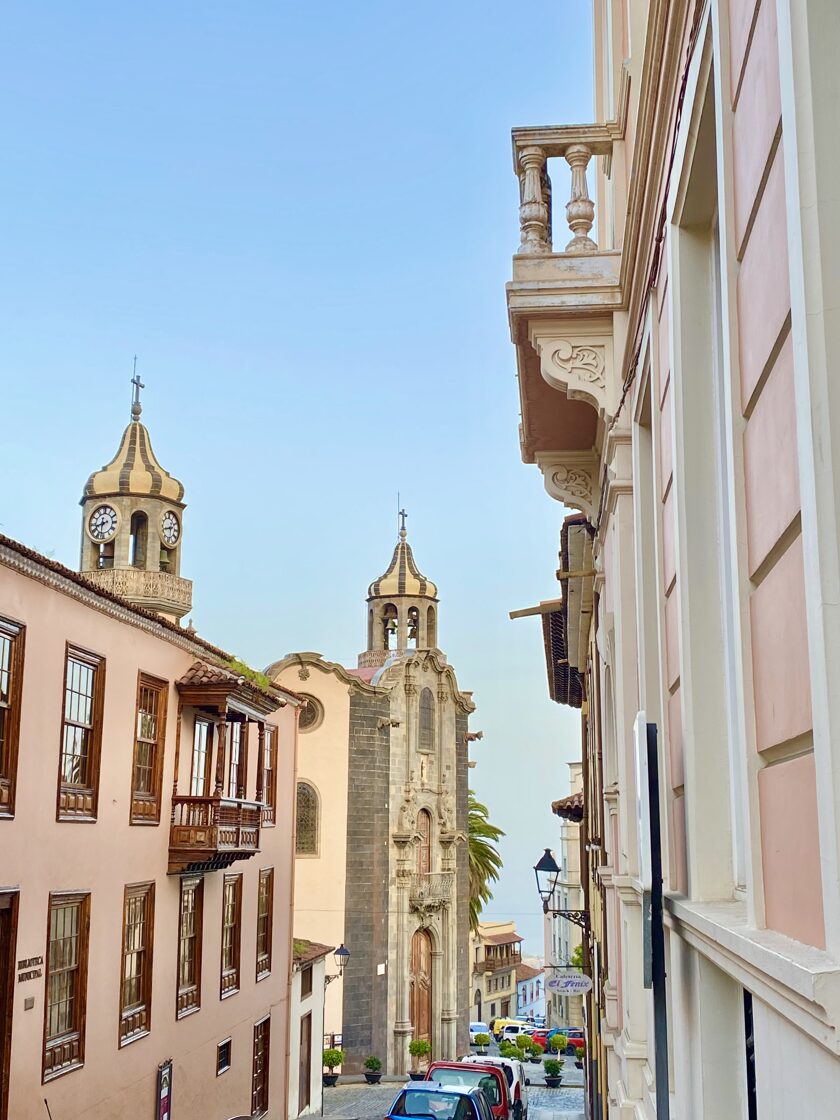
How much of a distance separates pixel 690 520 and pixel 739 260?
1281 millimetres

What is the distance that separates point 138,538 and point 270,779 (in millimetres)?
25067

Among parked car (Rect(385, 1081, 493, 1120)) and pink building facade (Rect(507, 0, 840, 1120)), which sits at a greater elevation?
pink building facade (Rect(507, 0, 840, 1120))

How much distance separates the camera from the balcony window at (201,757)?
19922 millimetres

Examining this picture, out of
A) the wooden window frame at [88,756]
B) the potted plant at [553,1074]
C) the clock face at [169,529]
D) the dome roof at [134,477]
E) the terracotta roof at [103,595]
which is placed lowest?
the potted plant at [553,1074]

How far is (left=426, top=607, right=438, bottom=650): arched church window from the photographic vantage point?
192 ft

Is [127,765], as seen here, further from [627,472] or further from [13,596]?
[627,472]

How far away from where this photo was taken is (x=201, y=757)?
20.2 m

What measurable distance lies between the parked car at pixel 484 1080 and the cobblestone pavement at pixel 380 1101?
24.5 feet

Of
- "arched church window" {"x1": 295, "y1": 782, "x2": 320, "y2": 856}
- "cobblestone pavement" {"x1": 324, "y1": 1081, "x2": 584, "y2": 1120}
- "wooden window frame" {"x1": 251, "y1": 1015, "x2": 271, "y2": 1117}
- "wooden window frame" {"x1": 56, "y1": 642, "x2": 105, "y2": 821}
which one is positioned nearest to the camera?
"wooden window frame" {"x1": 56, "y1": 642, "x2": 105, "y2": 821}

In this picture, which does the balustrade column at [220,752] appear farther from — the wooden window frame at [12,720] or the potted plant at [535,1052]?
the potted plant at [535,1052]

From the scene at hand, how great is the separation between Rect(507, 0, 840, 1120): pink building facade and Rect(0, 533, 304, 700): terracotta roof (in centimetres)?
674

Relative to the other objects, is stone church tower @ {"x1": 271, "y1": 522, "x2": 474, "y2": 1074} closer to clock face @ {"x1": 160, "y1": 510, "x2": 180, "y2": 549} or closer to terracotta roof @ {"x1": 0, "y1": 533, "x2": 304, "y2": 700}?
clock face @ {"x1": 160, "y1": 510, "x2": 180, "y2": 549}

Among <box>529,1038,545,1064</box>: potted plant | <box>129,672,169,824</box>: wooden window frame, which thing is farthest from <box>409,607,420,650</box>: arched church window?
<box>129,672,169,824</box>: wooden window frame

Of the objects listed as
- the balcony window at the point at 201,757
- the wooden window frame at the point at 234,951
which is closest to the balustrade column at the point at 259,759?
the wooden window frame at the point at 234,951
